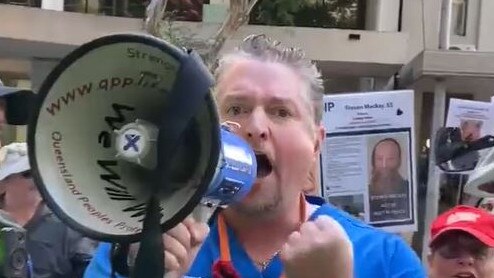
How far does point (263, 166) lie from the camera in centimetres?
194

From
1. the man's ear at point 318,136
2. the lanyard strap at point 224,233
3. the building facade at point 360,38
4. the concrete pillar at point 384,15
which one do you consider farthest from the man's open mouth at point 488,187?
the concrete pillar at point 384,15

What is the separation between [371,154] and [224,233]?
11.7ft

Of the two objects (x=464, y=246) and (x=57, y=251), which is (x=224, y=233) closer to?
(x=464, y=246)

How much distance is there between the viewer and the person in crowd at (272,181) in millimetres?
1952

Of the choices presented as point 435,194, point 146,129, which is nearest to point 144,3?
point 435,194

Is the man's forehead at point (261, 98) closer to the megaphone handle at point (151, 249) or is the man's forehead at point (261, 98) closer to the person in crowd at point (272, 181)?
the person in crowd at point (272, 181)

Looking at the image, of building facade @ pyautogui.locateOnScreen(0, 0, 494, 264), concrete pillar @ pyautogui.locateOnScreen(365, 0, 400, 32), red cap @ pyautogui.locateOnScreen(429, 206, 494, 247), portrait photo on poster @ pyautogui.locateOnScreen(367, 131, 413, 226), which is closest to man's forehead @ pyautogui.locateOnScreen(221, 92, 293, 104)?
red cap @ pyautogui.locateOnScreen(429, 206, 494, 247)

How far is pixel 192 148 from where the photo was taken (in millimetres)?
1341

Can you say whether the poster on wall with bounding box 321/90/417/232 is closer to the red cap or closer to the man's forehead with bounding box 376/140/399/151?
the man's forehead with bounding box 376/140/399/151

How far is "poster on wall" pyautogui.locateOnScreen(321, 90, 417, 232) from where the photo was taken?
17.9 feet

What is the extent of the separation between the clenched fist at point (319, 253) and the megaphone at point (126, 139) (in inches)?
6.5

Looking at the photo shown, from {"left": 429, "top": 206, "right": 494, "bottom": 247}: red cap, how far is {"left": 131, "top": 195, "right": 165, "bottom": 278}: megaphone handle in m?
2.28

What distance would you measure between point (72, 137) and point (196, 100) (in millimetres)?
271

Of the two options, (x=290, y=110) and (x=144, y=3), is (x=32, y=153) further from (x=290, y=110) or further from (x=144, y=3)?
(x=144, y=3)
